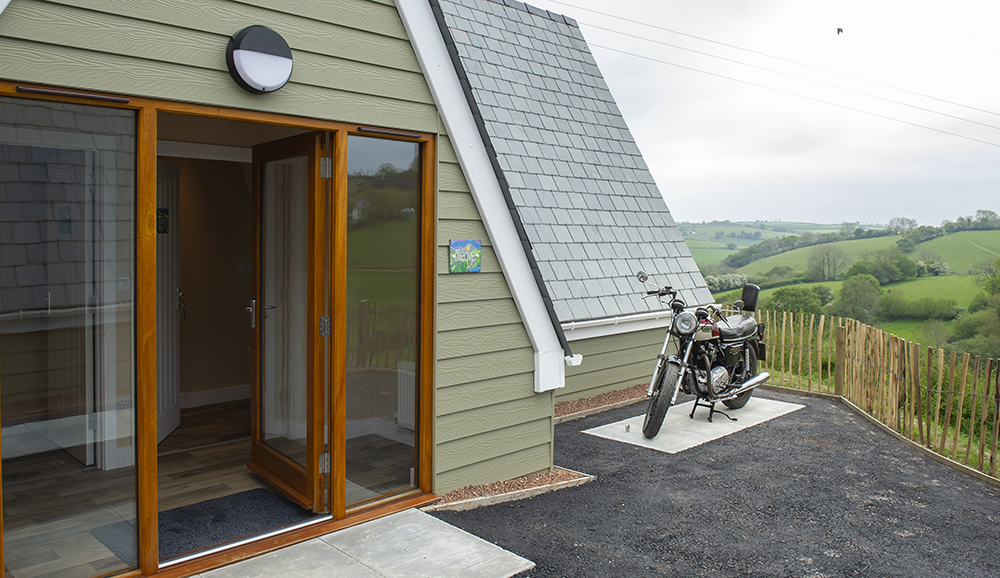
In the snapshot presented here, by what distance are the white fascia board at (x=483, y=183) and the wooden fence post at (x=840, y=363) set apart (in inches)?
180

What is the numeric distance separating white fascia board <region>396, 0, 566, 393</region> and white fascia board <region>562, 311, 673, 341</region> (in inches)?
88.4

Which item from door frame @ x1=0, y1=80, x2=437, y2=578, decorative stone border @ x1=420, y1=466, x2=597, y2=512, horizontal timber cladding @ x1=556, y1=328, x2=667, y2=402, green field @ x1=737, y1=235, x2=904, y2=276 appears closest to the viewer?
door frame @ x1=0, y1=80, x2=437, y2=578

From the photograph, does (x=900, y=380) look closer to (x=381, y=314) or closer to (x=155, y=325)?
(x=381, y=314)

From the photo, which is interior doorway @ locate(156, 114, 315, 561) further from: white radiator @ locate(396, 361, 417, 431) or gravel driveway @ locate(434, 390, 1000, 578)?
gravel driveway @ locate(434, 390, 1000, 578)

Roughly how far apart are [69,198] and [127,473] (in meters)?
1.33

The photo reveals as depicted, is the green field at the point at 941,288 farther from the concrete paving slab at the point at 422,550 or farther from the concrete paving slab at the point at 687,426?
the concrete paving slab at the point at 422,550

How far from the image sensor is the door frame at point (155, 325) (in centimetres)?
306

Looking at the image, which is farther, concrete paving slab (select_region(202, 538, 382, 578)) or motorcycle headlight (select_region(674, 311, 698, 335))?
motorcycle headlight (select_region(674, 311, 698, 335))

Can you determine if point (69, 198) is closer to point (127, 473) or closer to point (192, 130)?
point (127, 473)

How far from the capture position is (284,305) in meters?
4.44

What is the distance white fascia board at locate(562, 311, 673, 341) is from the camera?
23.7 ft

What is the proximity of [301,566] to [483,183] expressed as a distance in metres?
2.51

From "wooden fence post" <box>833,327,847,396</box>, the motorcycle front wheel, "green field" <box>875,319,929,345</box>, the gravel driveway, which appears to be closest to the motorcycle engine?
the gravel driveway

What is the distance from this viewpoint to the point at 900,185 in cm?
3547
